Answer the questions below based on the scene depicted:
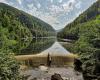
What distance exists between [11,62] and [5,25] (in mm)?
126613

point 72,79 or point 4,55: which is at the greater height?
point 4,55

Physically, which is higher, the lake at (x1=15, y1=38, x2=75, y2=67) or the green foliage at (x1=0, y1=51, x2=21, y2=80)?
the green foliage at (x1=0, y1=51, x2=21, y2=80)

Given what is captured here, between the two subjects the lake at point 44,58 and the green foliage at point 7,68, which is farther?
the lake at point 44,58

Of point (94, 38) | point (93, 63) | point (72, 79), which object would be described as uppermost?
point (94, 38)

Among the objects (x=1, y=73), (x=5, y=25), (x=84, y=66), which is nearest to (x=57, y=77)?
(x=84, y=66)

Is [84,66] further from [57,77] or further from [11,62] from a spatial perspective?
[11,62]

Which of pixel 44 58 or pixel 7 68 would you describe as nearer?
pixel 7 68

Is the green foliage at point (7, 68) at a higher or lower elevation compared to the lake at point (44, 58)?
higher

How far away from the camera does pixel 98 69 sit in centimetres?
4219

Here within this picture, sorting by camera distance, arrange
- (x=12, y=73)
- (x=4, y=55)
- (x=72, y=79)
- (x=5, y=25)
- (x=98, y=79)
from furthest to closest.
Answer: (x=5, y=25), (x=72, y=79), (x=98, y=79), (x=4, y=55), (x=12, y=73)

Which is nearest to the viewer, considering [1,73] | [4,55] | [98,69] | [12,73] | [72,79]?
[1,73]

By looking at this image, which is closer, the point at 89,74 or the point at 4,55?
the point at 4,55

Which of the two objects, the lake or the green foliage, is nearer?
the green foliage

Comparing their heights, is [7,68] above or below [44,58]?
above
